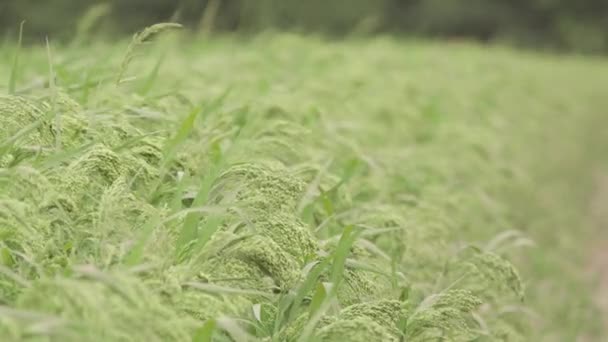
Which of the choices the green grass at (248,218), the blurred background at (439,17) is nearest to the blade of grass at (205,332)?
the green grass at (248,218)

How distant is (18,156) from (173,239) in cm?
39

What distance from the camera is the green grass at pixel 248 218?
1.99 m

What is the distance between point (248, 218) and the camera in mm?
2348

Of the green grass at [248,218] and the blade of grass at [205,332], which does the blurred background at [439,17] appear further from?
the blade of grass at [205,332]

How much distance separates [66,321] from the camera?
5.15ft

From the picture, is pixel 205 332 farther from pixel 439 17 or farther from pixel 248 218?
pixel 439 17

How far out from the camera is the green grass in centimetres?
199

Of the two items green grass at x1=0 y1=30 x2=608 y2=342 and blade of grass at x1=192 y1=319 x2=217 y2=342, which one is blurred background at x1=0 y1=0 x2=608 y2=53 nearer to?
green grass at x1=0 y1=30 x2=608 y2=342

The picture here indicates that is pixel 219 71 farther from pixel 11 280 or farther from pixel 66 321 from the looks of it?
pixel 66 321

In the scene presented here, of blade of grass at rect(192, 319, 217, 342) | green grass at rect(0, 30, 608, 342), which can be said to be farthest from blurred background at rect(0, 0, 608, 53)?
blade of grass at rect(192, 319, 217, 342)

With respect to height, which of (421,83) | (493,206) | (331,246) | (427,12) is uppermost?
(331,246)

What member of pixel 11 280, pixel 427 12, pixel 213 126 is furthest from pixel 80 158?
pixel 427 12

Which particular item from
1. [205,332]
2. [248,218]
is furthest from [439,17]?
[205,332]

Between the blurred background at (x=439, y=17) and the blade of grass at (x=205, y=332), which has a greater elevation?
the blade of grass at (x=205, y=332)
